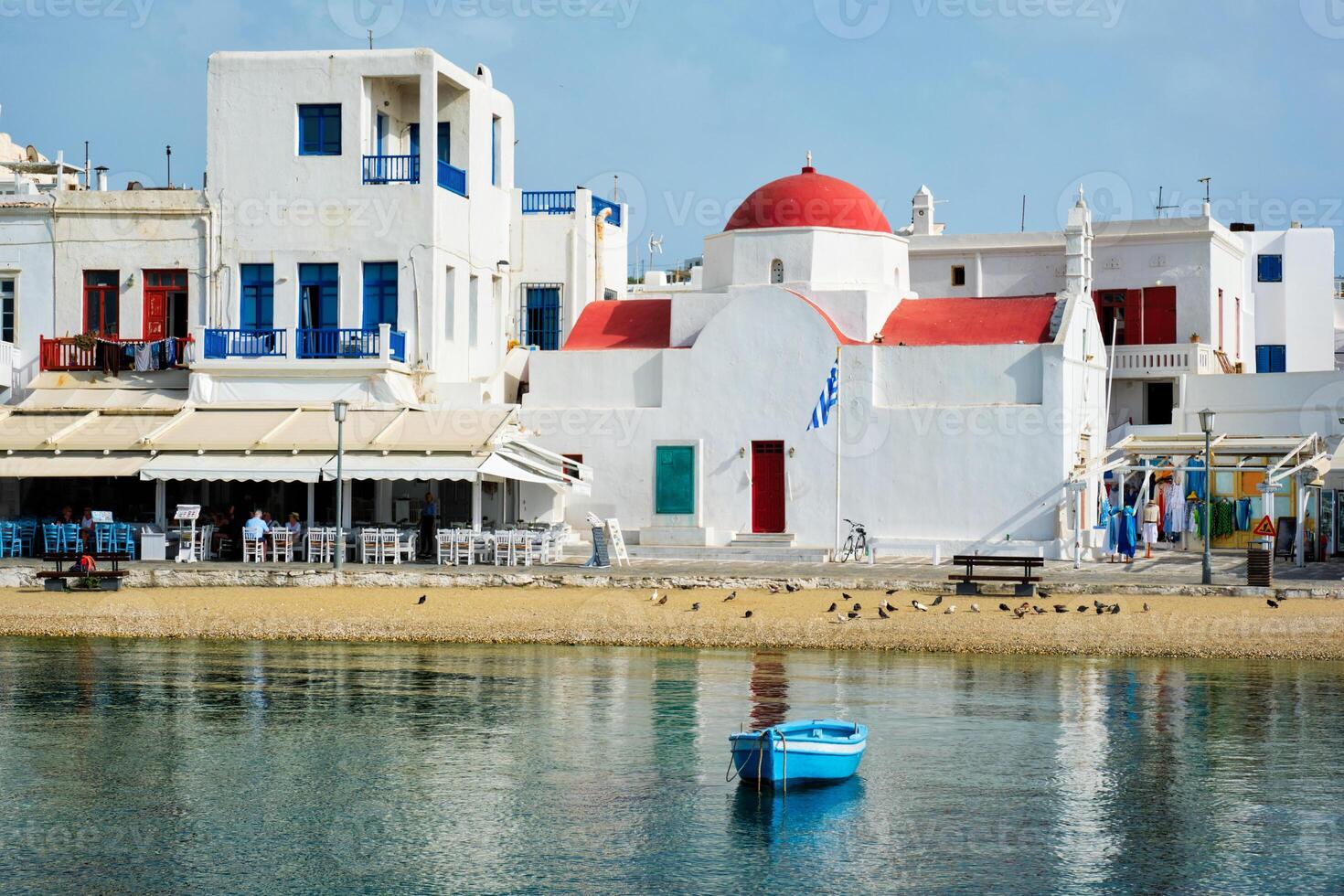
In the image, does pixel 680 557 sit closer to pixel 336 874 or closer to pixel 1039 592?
pixel 1039 592

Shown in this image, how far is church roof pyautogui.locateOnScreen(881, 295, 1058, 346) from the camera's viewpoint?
110ft

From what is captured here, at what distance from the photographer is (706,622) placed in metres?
25.2

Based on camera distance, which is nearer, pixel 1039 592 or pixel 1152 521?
pixel 1039 592

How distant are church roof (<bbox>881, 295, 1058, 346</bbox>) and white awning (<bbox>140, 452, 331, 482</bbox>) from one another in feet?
38.1

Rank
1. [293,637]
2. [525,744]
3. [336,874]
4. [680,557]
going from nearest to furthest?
[336,874]
[525,744]
[293,637]
[680,557]

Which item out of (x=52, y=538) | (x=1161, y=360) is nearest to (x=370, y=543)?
(x=52, y=538)

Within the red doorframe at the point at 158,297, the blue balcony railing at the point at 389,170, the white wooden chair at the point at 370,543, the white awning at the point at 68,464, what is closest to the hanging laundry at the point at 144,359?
the red doorframe at the point at 158,297

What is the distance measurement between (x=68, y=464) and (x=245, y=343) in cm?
469

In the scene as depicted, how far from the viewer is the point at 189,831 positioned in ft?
49.3

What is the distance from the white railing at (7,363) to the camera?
34375 mm

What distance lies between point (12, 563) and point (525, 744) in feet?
49.5

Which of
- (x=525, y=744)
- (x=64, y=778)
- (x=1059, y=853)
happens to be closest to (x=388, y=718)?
(x=525, y=744)

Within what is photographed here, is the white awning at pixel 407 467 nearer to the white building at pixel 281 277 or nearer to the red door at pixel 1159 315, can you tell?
the white building at pixel 281 277

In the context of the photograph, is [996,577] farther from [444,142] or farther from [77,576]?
[444,142]
